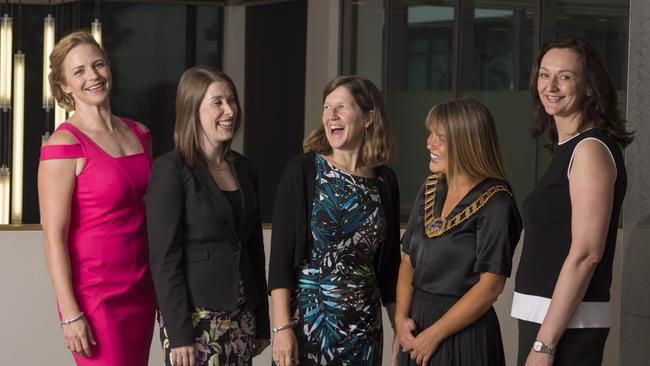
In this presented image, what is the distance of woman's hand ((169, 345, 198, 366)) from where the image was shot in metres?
3.04

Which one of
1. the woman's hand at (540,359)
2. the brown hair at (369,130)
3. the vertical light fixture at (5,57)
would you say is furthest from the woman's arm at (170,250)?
the vertical light fixture at (5,57)

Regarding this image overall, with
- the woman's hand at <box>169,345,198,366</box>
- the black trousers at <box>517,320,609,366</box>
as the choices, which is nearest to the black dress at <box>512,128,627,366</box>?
the black trousers at <box>517,320,609,366</box>

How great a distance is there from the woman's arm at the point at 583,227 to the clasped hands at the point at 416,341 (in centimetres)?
36

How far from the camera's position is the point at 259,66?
12586 mm

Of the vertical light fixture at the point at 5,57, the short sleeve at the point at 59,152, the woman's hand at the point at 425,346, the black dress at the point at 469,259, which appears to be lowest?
the woman's hand at the point at 425,346

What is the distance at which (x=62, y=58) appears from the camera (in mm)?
3309

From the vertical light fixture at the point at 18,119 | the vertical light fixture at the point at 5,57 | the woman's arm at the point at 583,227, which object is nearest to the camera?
the woman's arm at the point at 583,227

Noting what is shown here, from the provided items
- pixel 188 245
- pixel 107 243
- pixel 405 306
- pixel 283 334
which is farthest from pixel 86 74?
pixel 405 306

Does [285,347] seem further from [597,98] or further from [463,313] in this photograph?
[597,98]

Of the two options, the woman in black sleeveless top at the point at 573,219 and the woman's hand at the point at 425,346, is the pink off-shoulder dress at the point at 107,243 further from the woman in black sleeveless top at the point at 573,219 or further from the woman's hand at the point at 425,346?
the woman in black sleeveless top at the point at 573,219

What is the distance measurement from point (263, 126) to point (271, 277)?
9.28m

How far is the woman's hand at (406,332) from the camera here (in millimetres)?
3168

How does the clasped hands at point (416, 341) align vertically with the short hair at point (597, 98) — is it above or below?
below

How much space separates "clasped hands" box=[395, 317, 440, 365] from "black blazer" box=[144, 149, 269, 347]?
0.45m
